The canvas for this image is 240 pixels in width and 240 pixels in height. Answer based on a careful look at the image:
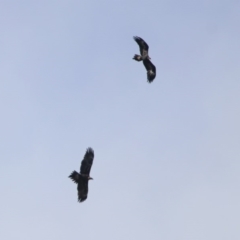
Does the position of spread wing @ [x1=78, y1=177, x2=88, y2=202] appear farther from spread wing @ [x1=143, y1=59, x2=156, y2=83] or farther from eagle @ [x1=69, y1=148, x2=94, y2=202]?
spread wing @ [x1=143, y1=59, x2=156, y2=83]

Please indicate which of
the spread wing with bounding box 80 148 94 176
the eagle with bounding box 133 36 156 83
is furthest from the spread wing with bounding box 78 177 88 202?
the eagle with bounding box 133 36 156 83

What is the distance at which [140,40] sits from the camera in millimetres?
34344

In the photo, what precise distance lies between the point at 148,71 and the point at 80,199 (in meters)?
10.8

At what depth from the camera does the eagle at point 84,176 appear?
106 feet

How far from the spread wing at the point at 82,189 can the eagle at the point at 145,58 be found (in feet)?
29.1

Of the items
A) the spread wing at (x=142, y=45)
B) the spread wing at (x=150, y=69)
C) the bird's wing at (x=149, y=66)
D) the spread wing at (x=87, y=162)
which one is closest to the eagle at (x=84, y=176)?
the spread wing at (x=87, y=162)

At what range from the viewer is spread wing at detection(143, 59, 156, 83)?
34.5 m

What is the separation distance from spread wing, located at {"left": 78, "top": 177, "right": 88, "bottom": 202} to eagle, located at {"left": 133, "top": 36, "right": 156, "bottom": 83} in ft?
29.1

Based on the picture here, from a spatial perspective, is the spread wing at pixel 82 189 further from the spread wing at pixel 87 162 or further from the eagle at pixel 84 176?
the spread wing at pixel 87 162

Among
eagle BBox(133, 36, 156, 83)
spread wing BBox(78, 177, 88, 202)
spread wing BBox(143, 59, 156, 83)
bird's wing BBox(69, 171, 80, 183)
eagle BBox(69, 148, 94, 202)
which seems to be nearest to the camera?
bird's wing BBox(69, 171, 80, 183)

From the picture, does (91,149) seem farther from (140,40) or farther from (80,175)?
(140,40)

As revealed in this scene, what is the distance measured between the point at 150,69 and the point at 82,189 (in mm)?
10320

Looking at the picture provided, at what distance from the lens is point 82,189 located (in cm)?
3306

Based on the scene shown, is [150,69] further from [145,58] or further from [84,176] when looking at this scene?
[84,176]
